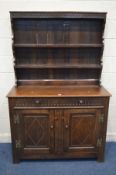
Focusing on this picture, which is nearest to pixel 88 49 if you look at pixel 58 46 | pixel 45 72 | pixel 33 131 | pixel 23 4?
pixel 58 46

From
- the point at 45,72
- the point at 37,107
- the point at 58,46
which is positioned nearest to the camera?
the point at 37,107

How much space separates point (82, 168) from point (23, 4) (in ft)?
7.05

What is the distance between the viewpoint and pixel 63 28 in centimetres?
234

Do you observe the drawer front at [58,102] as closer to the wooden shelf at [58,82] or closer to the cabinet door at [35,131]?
the cabinet door at [35,131]

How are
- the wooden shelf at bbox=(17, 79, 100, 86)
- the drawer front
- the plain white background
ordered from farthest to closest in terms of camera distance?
the wooden shelf at bbox=(17, 79, 100, 86)
the plain white background
the drawer front

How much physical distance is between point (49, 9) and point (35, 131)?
1.53m

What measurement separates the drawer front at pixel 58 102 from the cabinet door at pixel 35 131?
84 millimetres

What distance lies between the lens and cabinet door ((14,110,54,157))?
2135 mm

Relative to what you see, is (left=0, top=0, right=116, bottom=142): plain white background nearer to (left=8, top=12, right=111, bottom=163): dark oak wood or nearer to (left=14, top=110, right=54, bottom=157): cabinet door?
(left=8, top=12, right=111, bottom=163): dark oak wood

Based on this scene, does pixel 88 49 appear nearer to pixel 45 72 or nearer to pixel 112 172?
pixel 45 72

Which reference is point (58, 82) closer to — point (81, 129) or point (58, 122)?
point (58, 122)

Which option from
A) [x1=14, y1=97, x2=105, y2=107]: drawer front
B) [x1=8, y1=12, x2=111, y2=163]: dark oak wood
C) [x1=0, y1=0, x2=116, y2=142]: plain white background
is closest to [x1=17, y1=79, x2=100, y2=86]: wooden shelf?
[x1=8, y1=12, x2=111, y2=163]: dark oak wood

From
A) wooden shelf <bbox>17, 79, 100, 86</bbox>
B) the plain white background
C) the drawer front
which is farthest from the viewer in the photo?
wooden shelf <bbox>17, 79, 100, 86</bbox>

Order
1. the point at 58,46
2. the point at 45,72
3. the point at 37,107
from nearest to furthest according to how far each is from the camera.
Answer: the point at 37,107
the point at 58,46
the point at 45,72
